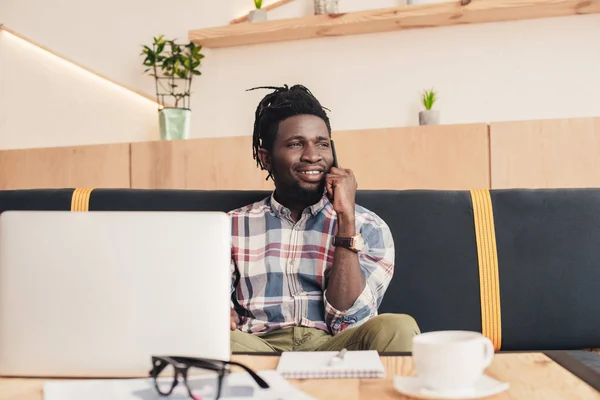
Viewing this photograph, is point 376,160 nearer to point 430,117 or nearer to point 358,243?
point 430,117

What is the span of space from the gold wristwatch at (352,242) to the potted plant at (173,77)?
1749 millimetres

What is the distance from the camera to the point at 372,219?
187 cm

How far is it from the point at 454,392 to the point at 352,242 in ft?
3.02

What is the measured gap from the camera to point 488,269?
1849 mm

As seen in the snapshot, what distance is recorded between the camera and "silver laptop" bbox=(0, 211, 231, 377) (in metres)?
0.90

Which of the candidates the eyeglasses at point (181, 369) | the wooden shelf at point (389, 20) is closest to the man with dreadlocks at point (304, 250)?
the eyeglasses at point (181, 369)

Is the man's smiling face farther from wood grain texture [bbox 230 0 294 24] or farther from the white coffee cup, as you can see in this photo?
wood grain texture [bbox 230 0 294 24]

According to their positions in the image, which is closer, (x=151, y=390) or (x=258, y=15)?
(x=151, y=390)

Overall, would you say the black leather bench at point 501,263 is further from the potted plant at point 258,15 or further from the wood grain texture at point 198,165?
the potted plant at point 258,15

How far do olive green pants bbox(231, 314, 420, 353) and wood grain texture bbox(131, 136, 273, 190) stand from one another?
128cm

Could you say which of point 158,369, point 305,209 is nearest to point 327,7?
point 305,209

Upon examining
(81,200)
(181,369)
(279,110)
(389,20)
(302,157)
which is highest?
(389,20)

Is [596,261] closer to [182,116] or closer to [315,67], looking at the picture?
[315,67]

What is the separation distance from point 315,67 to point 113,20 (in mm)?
1207
